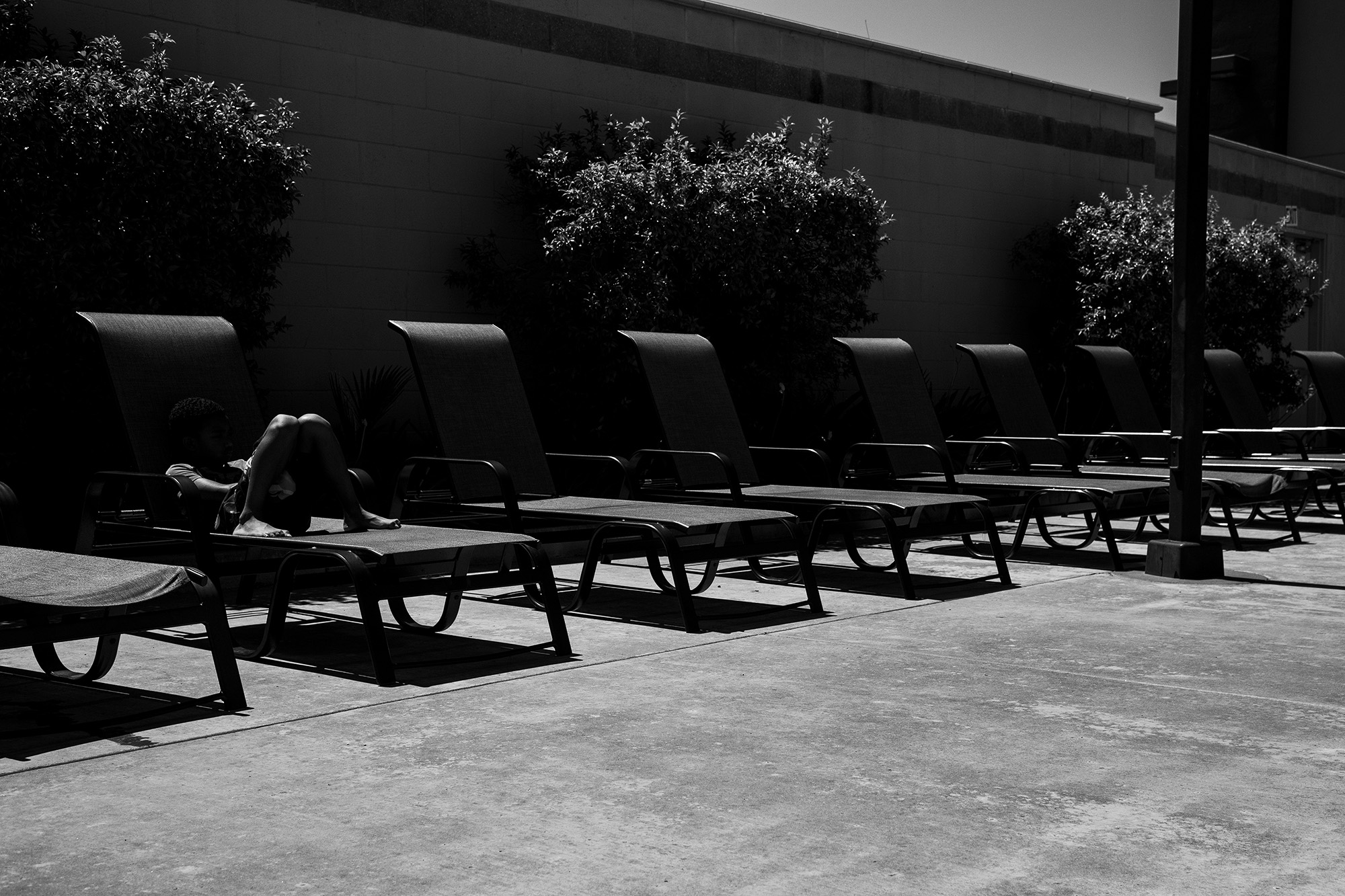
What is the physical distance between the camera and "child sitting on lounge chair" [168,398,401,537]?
5215mm

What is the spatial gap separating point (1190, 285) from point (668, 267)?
327cm

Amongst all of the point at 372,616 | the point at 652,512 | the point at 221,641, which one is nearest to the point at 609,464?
the point at 652,512

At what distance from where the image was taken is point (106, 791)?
338 cm

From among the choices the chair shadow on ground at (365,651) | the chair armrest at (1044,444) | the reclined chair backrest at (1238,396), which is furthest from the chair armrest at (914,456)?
the reclined chair backrest at (1238,396)

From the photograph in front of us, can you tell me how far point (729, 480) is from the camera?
6.91 metres

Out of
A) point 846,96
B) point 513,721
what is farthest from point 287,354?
point 846,96

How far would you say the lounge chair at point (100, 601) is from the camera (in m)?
3.76

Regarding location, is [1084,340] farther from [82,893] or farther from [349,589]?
[82,893]

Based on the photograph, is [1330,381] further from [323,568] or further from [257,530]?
[257,530]

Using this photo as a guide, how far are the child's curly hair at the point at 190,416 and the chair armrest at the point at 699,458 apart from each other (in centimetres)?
220

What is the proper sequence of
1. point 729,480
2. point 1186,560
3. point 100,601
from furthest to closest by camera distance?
point 1186,560, point 729,480, point 100,601

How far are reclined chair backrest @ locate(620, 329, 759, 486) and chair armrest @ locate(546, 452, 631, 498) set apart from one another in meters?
0.34

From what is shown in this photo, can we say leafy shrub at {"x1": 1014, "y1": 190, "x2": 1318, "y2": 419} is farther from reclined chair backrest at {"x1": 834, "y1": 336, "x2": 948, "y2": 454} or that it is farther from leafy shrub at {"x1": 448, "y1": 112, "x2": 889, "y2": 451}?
reclined chair backrest at {"x1": 834, "y1": 336, "x2": 948, "y2": 454}

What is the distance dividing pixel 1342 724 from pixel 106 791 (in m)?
3.40
